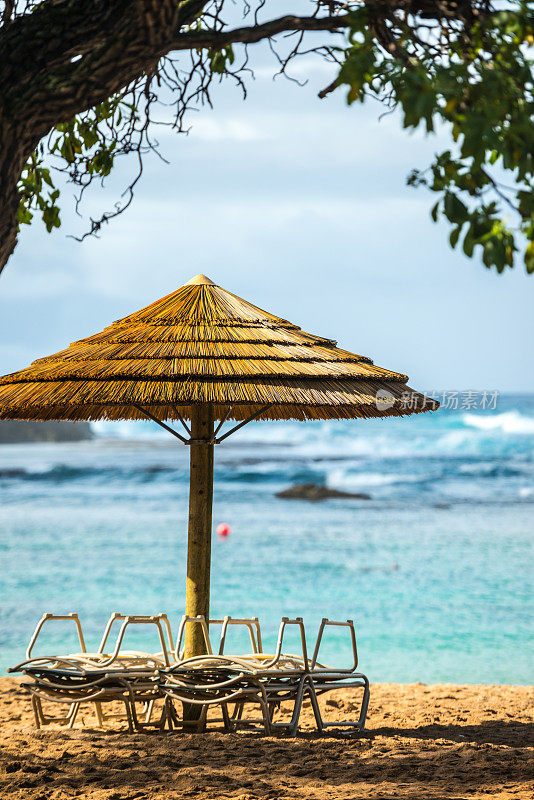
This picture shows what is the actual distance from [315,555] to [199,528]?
9899 millimetres

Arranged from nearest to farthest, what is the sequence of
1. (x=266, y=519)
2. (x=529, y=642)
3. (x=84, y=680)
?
(x=84, y=680) → (x=529, y=642) → (x=266, y=519)

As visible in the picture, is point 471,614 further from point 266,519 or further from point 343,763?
point 266,519

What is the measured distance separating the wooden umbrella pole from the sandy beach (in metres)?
0.54

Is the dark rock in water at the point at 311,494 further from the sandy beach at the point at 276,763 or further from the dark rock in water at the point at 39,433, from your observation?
the dark rock in water at the point at 39,433

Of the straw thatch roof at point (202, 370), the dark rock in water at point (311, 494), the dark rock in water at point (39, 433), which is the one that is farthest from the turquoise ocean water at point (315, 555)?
the dark rock in water at point (39, 433)

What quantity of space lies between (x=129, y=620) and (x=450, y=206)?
2951 mm

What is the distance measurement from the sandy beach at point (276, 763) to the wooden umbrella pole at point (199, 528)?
54cm

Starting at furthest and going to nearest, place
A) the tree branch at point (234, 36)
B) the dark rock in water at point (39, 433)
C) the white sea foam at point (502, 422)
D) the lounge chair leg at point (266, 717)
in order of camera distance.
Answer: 1. the dark rock in water at point (39, 433)
2. the white sea foam at point (502, 422)
3. the lounge chair leg at point (266, 717)
4. the tree branch at point (234, 36)

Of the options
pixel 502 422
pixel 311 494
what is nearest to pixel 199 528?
pixel 311 494

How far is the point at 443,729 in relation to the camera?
199 inches

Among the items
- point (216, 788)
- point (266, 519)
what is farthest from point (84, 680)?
point (266, 519)

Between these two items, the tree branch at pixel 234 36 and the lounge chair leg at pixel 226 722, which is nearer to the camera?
the tree branch at pixel 234 36

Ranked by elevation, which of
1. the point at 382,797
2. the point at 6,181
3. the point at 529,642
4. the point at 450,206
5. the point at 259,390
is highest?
the point at 6,181

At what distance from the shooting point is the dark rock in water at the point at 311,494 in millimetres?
22211
